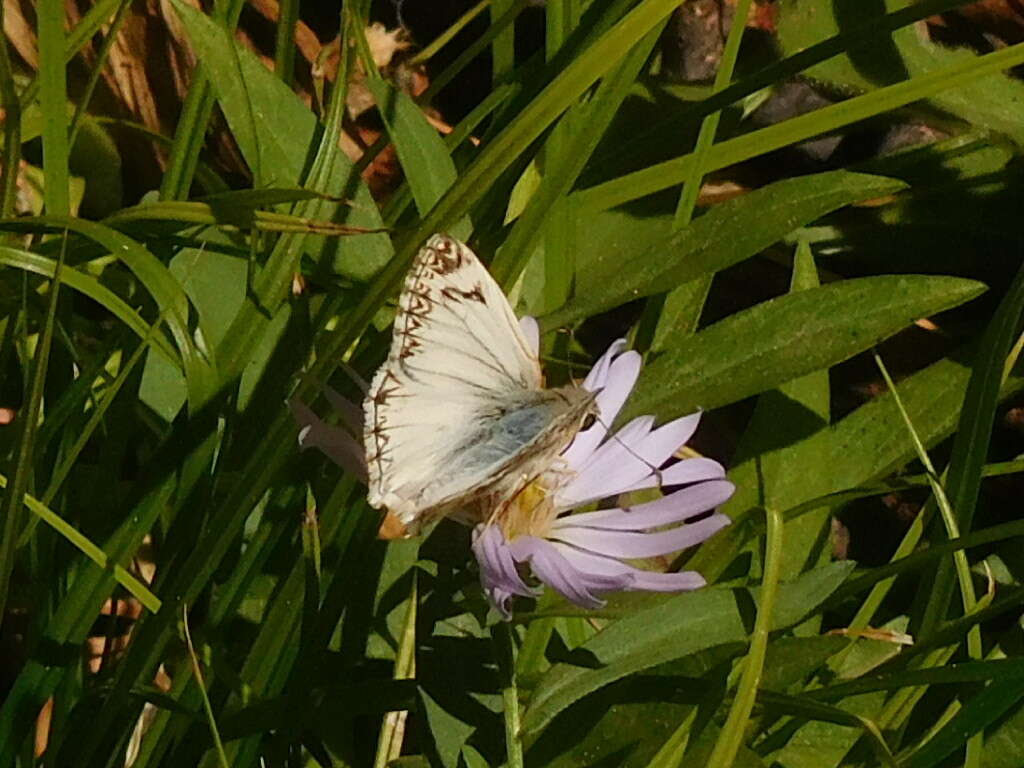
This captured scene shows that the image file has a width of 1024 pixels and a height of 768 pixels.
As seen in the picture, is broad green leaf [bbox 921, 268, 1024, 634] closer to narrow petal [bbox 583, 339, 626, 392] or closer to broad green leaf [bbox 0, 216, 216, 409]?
narrow petal [bbox 583, 339, 626, 392]

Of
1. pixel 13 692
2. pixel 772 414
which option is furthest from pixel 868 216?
pixel 13 692

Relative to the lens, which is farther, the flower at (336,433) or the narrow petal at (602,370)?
the narrow petal at (602,370)

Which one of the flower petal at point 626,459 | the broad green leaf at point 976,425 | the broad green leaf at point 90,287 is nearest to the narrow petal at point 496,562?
the flower petal at point 626,459

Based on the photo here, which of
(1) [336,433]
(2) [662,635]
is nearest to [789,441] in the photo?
(2) [662,635]

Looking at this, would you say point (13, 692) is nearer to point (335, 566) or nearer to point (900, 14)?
point (335, 566)

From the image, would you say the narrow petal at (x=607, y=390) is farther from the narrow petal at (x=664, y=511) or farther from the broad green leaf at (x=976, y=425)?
the broad green leaf at (x=976, y=425)

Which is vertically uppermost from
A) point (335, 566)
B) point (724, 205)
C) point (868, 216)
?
point (868, 216)

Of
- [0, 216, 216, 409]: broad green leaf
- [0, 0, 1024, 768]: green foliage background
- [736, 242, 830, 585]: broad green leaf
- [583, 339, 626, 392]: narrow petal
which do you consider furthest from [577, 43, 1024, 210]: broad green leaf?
[0, 216, 216, 409]: broad green leaf

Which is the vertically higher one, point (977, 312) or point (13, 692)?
point (977, 312)
